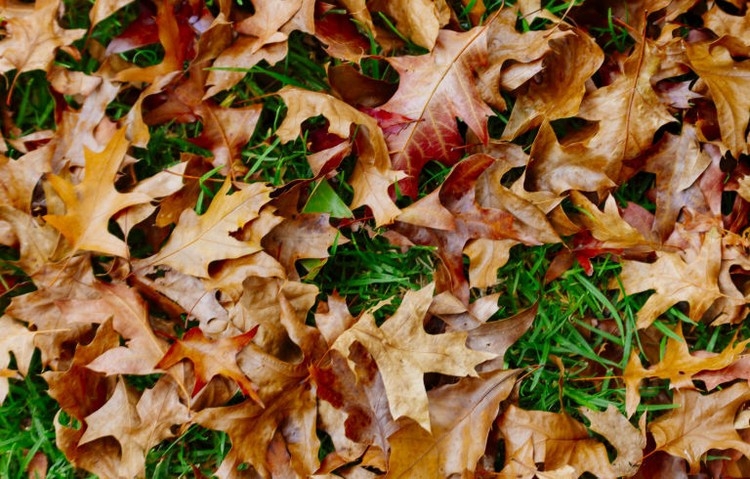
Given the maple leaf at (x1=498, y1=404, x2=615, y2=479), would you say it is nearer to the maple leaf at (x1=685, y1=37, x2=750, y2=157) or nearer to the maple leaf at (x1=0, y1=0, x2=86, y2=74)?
the maple leaf at (x1=685, y1=37, x2=750, y2=157)

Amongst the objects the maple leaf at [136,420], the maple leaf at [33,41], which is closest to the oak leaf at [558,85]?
the maple leaf at [136,420]

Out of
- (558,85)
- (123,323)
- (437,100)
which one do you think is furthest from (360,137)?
(123,323)

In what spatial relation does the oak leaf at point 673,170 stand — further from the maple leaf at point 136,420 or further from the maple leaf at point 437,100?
the maple leaf at point 136,420

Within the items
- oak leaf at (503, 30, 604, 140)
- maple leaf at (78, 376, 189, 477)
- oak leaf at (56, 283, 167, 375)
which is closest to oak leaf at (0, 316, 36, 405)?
oak leaf at (56, 283, 167, 375)

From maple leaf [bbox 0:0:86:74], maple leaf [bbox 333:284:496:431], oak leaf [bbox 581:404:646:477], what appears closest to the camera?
maple leaf [bbox 333:284:496:431]

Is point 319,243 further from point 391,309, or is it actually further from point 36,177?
point 36,177
